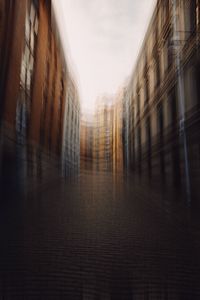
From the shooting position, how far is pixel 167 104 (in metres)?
2.02

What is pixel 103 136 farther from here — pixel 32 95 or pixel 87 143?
pixel 32 95

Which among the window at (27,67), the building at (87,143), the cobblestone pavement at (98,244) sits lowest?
the cobblestone pavement at (98,244)

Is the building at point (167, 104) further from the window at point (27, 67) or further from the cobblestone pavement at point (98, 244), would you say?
the window at point (27, 67)

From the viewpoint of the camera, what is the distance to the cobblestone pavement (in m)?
0.99

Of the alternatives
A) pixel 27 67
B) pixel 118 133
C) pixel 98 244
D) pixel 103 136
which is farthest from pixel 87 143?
pixel 98 244

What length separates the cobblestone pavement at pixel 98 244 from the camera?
0.99m

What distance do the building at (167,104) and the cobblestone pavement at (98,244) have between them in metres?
0.27

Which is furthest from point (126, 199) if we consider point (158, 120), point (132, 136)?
point (158, 120)

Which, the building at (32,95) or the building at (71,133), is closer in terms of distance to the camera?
the building at (32,95)

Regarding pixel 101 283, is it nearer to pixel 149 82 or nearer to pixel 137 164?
pixel 137 164

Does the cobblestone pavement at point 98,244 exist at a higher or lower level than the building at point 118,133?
lower

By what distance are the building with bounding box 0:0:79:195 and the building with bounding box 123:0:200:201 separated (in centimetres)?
57

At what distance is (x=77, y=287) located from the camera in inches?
38.9

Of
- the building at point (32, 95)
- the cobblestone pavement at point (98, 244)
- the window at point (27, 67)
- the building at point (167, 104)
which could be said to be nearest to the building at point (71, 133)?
the building at point (32, 95)
